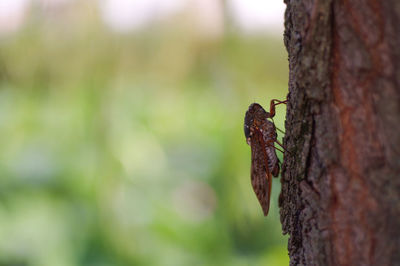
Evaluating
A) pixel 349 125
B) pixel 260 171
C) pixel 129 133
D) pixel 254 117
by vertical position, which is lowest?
pixel 349 125

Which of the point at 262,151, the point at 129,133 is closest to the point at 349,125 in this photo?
the point at 262,151

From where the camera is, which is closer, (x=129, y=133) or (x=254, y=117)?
(x=254, y=117)

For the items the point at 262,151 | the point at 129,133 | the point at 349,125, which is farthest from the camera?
the point at 129,133

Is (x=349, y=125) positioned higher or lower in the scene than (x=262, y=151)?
lower

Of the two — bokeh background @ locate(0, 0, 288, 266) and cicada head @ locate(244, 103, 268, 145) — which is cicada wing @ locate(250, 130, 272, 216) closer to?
cicada head @ locate(244, 103, 268, 145)

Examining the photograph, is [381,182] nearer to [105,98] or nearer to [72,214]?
[105,98]

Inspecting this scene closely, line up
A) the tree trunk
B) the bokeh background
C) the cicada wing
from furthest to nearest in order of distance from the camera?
the bokeh background
the cicada wing
the tree trunk

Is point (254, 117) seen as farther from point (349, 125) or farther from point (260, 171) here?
point (349, 125)

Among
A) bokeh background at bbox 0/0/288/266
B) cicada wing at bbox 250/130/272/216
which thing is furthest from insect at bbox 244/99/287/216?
bokeh background at bbox 0/0/288/266
